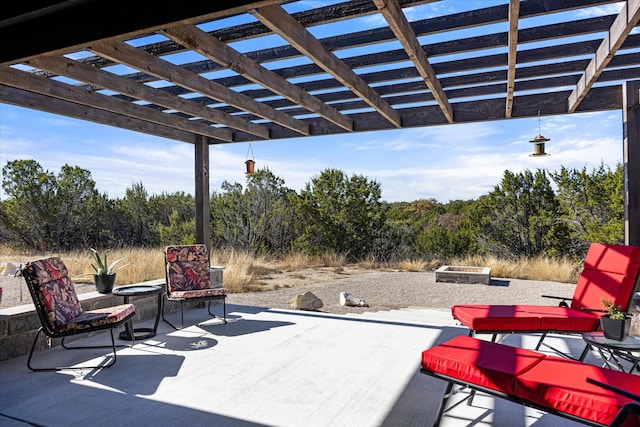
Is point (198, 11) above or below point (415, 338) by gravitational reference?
above

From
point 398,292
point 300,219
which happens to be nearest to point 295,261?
point 300,219

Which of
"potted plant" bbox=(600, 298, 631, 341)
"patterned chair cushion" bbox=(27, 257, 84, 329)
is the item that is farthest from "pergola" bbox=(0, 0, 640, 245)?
"potted plant" bbox=(600, 298, 631, 341)

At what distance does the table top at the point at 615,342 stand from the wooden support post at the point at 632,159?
1.60 m

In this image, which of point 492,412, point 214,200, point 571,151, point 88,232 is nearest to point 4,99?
point 492,412

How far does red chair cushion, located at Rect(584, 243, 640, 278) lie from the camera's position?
3414 millimetres

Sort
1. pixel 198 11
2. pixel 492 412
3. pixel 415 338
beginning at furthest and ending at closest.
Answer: pixel 415 338 < pixel 492 412 < pixel 198 11

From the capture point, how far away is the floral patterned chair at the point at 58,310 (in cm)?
340

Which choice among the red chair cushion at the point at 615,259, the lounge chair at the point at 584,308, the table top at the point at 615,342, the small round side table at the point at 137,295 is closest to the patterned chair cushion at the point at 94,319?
the small round side table at the point at 137,295

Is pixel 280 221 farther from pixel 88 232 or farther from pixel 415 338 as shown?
pixel 415 338

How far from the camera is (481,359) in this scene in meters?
2.33

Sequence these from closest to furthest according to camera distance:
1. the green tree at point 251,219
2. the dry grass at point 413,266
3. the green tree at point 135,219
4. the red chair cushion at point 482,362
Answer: the red chair cushion at point 482,362 < the dry grass at point 413,266 < the green tree at point 251,219 < the green tree at point 135,219

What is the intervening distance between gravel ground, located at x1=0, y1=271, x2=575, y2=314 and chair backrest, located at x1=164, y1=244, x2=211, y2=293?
4.29 ft

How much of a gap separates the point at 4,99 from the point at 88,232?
34.4 feet

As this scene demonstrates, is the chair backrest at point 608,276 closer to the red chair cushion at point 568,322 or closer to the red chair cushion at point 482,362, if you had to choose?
the red chair cushion at point 568,322
